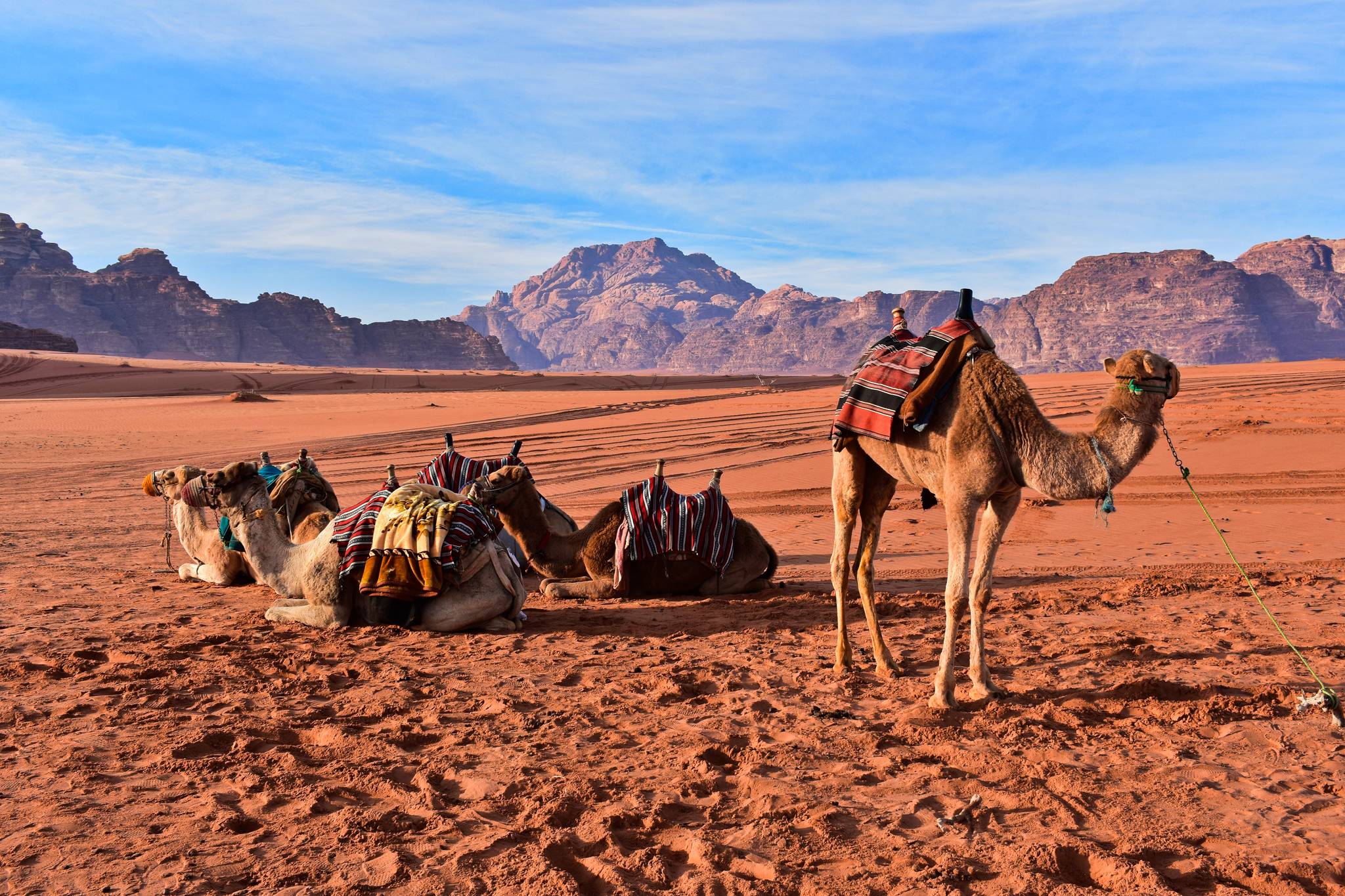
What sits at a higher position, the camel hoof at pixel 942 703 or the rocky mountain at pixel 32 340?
the rocky mountain at pixel 32 340

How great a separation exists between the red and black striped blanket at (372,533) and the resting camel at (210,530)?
1351mm

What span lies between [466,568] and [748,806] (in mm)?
3630

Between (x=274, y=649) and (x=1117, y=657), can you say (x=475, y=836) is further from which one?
(x=1117, y=657)

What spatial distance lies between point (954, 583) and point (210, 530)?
7524 millimetres

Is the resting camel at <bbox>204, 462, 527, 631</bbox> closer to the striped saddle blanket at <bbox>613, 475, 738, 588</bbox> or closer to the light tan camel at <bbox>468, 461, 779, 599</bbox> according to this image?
the light tan camel at <bbox>468, 461, 779, 599</bbox>

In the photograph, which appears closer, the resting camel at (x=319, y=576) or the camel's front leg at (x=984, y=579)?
the camel's front leg at (x=984, y=579)

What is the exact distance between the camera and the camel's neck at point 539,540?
8805 millimetres

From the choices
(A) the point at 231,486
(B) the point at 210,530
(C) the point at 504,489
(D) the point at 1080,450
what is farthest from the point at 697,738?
(B) the point at 210,530

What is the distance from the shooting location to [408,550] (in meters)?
7.14

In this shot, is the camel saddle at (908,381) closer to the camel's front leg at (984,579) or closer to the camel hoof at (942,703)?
the camel's front leg at (984,579)

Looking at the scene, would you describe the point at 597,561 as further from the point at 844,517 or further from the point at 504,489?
the point at 844,517

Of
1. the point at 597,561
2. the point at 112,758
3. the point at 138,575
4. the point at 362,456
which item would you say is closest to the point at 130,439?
the point at 362,456

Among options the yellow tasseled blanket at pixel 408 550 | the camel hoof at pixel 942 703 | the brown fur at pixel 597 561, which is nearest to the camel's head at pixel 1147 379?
the camel hoof at pixel 942 703

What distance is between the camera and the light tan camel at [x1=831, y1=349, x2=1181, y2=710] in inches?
211
